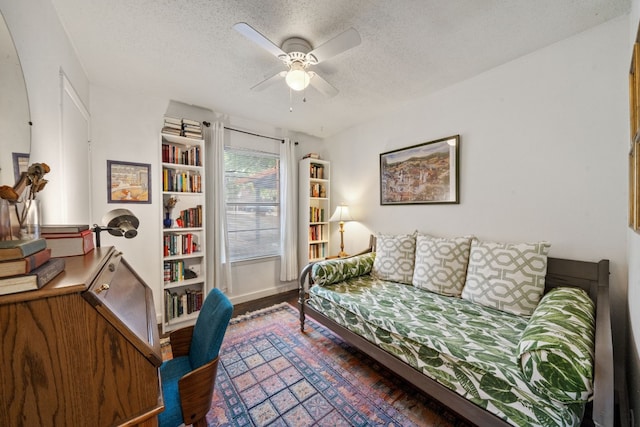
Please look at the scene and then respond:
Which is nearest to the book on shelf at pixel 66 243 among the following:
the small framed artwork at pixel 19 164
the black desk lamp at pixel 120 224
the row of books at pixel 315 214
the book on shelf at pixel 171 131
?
the black desk lamp at pixel 120 224

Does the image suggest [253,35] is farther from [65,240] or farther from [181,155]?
[181,155]

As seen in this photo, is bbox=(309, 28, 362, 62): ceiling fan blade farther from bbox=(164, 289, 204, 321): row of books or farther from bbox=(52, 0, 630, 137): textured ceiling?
bbox=(164, 289, 204, 321): row of books

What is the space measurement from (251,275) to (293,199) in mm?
1217

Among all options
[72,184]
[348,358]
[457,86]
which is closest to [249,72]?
[72,184]

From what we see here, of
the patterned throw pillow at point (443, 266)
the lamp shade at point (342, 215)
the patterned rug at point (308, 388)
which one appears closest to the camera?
the patterned rug at point (308, 388)

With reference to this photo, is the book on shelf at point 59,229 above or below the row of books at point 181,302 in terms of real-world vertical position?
above

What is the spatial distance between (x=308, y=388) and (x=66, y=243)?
160cm

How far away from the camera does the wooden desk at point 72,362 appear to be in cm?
55

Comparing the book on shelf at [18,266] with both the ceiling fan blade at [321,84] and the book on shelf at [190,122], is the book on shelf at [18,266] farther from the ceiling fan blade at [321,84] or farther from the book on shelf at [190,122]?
the book on shelf at [190,122]

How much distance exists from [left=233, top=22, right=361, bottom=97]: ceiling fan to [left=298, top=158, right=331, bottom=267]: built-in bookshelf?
169 centimetres

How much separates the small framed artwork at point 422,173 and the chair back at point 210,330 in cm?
222

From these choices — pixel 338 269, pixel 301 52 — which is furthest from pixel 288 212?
pixel 301 52

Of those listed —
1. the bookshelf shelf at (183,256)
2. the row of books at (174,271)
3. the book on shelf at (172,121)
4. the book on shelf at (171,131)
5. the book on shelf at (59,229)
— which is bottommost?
the row of books at (174,271)

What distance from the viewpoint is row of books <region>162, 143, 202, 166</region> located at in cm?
253
